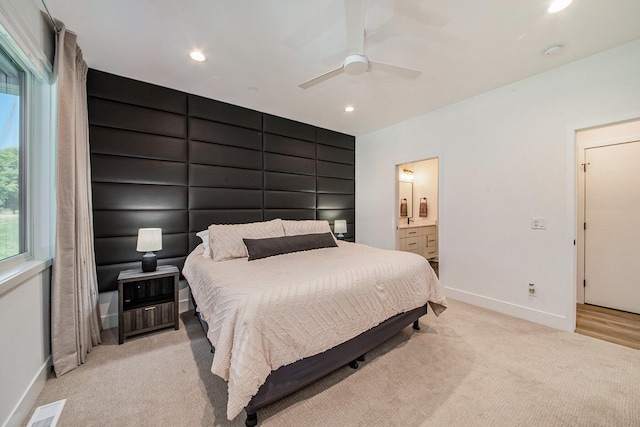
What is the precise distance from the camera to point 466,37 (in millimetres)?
2047

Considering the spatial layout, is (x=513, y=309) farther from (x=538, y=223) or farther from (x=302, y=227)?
(x=302, y=227)

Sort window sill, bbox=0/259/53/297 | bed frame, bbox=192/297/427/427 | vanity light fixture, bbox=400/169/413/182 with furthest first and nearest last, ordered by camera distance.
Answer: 1. vanity light fixture, bbox=400/169/413/182
2. bed frame, bbox=192/297/427/427
3. window sill, bbox=0/259/53/297

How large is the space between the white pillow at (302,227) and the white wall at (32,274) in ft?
7.10

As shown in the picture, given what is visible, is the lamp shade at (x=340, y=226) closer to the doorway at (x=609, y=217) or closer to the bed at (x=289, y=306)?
the bed at (x=289, y=306)

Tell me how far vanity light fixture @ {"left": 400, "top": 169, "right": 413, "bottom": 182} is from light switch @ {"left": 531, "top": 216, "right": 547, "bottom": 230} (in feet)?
10.4

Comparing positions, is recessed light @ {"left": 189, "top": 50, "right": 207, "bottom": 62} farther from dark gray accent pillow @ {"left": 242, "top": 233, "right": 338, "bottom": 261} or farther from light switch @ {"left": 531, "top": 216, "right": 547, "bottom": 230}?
light switch @ {"left": 531, "top": 216, "right": 547, "bottom": 230}

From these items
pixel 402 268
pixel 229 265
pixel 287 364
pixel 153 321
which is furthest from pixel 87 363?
pixel 402 268

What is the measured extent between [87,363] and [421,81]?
4.19 m

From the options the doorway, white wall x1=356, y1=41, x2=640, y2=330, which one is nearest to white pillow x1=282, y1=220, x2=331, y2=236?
white wall x1=356, y1=41, x2=640, y2=330

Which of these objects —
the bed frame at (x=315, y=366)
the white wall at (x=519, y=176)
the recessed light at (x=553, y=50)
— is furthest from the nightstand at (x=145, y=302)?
the recessed light at (x=553, y=50)

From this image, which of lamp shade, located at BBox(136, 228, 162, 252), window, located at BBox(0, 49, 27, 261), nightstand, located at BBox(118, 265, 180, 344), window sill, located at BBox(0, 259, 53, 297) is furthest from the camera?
lamp shade, located at BBox(136, 228, 162, 252)

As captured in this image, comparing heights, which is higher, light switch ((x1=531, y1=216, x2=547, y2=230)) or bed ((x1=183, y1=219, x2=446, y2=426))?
light switch ((x1=531, y1=216, x2=547, y2=230))

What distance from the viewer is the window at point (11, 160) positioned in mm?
1566

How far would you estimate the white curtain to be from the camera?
186cm
